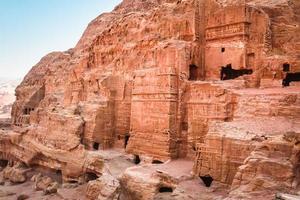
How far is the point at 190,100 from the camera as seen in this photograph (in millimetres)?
18766

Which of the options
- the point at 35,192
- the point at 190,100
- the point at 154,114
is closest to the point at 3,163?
the point at 35,192

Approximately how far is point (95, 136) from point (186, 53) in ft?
28.3

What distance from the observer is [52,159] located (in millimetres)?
25375

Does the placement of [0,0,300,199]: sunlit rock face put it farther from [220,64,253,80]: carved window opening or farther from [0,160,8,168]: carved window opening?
[0,160,8,168]: carved window opening

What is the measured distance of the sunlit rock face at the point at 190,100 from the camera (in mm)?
13612

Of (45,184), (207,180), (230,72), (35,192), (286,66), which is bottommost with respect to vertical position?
(35,192)

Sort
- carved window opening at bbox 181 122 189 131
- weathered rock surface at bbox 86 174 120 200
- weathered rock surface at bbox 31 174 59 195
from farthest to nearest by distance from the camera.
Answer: weathered rock surface at bbox 31 174 59 195
carved window opening at bbox 181 122 189 131
weathered rock surface at bbox 86 174 120 200

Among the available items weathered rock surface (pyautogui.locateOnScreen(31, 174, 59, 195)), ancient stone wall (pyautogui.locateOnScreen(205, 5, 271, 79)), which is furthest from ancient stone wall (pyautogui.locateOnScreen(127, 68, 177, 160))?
weathered rock surface (pyautogui.locateOnScreen(31, 174, 59, 195))

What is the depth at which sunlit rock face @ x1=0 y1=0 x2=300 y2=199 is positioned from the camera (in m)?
13.6

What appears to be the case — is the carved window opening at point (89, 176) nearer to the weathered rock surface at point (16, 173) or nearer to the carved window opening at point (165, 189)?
the weathered rock surface at point (16, 173)

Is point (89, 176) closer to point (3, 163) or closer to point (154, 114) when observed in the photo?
point (154, 114)

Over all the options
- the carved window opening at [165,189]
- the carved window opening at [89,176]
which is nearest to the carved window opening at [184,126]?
the carved window opening at [165,189]

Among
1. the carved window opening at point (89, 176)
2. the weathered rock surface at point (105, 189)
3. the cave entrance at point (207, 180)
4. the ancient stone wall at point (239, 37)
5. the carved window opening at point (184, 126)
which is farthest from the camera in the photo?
the carved window opening at point (89, 176)

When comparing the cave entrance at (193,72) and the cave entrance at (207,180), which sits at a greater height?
the cave entrance at (193,72)
